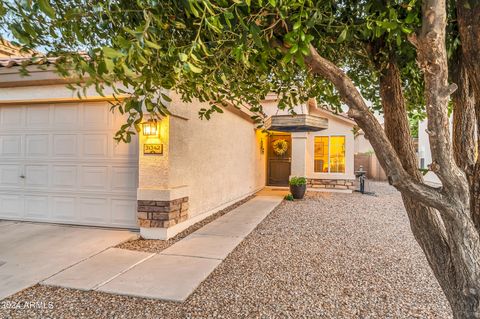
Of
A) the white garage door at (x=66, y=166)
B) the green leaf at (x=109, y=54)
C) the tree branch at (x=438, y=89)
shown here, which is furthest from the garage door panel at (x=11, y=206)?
the tree branch at (x=438, y=89)

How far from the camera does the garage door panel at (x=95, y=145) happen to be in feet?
17.1

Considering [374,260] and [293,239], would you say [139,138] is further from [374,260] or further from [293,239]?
[374,260]

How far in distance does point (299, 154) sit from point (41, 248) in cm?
840

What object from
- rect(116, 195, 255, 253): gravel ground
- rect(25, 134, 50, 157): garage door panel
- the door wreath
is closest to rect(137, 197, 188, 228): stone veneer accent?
rect(116, 195, 255, 253): gravel ground

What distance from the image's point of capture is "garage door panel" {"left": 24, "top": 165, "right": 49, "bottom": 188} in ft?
17.9

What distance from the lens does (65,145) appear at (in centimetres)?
537

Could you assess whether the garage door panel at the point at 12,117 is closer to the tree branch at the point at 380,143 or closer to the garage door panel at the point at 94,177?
the garage door panel at the point at 94,177

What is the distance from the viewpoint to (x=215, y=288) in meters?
3.11

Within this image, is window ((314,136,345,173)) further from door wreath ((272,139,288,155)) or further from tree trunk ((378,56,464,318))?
tree trunk ((378,56,464,318))

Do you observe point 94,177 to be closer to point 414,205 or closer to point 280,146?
point 414,205

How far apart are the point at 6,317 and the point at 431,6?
3.76 m

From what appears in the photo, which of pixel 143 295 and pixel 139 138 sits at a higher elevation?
pixel 139 138

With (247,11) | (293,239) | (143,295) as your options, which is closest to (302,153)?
(293,239)

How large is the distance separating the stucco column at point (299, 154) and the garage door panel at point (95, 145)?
23.3 ft
